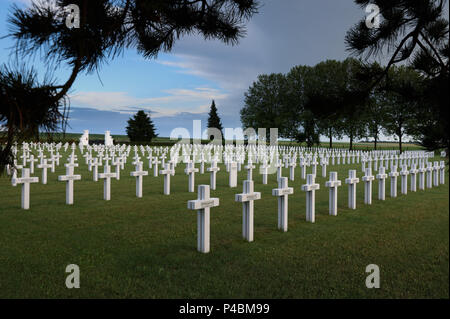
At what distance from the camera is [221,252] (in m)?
4.17

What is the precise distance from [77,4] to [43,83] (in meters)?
0.62

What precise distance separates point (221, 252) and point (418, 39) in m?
2.97

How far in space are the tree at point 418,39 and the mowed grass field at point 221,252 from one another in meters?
0.63

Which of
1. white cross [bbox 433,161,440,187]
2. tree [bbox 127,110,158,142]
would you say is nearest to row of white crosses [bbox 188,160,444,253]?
white cross [bbox 433,161,440,187]

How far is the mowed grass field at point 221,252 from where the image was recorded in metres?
2.99

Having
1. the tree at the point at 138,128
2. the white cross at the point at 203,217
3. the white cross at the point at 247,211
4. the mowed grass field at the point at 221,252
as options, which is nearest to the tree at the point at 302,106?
the white cross at the point at 247,211

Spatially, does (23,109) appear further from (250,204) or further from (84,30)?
(250,204)

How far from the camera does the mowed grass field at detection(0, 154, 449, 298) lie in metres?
2.99

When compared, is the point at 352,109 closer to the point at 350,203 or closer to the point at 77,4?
the point at 77,4

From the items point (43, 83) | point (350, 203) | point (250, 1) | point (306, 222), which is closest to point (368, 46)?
point (250, 1)

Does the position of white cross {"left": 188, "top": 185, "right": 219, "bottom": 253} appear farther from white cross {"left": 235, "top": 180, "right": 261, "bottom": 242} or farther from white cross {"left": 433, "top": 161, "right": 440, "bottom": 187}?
white cross {"left": 433, "top": 161, "right": 440, "bottom": 187}

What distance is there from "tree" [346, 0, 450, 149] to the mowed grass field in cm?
63

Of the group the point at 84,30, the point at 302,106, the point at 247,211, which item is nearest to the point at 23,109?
the point at 84,30

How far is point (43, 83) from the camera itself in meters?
2.09
